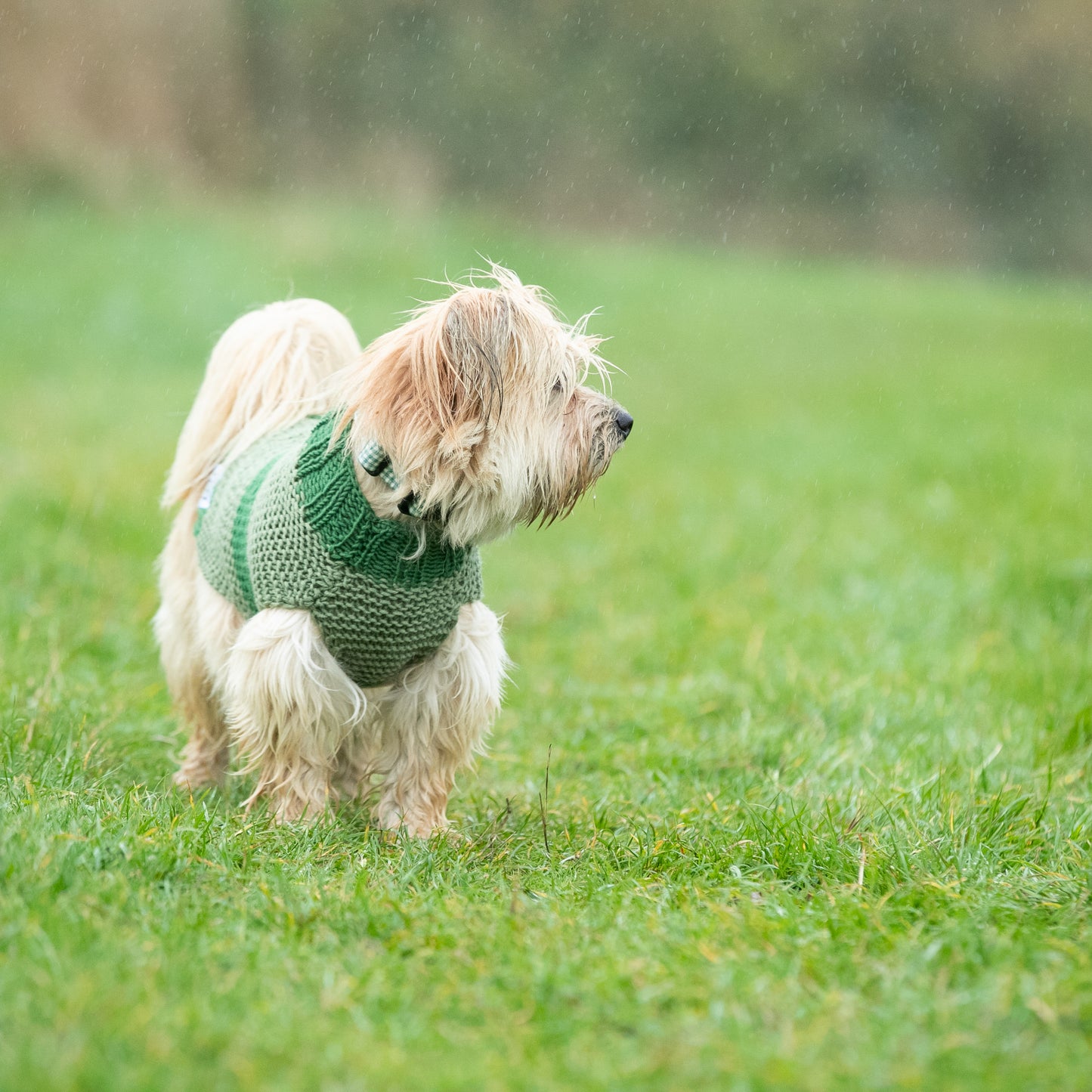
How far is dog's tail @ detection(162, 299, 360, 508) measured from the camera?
4289 mm

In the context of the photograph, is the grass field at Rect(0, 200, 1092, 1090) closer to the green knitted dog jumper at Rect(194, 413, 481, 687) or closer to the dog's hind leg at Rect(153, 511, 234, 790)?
the dog's hind leg at Rect(153, 511, 234, 790)

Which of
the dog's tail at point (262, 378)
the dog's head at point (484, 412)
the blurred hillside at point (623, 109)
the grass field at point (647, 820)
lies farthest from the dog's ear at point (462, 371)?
the blurred hillside at point (623, 109)

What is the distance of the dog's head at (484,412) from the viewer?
346cm

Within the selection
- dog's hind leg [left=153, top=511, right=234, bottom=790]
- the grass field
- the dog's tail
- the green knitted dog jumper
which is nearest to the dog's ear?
the green knitted dog jumper

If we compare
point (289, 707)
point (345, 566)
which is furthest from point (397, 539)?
point (289, 707)

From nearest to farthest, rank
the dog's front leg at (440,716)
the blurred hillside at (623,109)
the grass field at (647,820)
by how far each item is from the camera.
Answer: the grass field at (647,820)
the dog's front leg at (440,716)
the blurred hillside at (623,109)

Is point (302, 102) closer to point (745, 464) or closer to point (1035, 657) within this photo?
point (745, 464)

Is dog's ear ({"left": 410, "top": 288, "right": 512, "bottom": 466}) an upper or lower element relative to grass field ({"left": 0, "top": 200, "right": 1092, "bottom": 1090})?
upper

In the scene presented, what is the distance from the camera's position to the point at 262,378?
429 cm

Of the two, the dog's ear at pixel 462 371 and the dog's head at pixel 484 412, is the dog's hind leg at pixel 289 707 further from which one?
the dog's ear at pixel 462 371

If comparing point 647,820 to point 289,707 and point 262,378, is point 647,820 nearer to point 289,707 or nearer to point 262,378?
point 289,707

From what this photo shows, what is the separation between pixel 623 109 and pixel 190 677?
A: 2666 centimetres

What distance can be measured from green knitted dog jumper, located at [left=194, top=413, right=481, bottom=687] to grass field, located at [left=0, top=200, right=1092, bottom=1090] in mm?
520

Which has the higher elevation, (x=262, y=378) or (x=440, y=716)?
(x=262, y=378)
